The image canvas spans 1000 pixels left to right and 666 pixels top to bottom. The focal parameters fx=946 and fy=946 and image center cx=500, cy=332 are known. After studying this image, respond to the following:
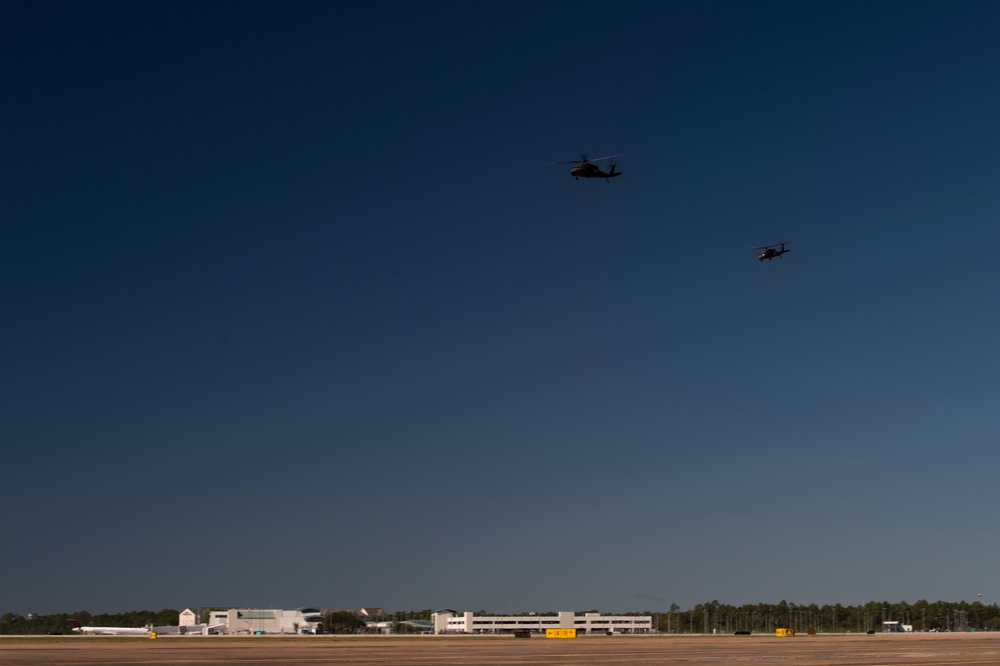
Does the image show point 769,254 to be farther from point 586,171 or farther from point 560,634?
point 560,634

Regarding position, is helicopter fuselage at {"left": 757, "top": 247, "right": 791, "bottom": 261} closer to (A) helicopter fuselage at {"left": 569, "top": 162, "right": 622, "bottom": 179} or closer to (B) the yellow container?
(A) helicopter fuselage at {"left": 569, "top": 162, "right": 622, "bottom": 179}

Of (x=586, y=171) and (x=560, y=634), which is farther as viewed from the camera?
→ (x=560, y=634)

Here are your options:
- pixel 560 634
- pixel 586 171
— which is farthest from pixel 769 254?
pixel 560 634

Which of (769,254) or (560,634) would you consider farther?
(560,634)

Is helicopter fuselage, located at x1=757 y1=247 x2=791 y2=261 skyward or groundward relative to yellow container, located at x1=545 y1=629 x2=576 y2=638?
skyward

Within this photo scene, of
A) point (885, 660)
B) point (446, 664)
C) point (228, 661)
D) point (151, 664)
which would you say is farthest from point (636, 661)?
point (151, 664)

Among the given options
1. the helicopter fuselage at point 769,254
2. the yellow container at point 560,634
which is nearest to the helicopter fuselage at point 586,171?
the helicopter fuselage at point 769,254

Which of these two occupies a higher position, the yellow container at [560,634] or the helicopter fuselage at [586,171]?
the helicopter fuselage at [586,171]

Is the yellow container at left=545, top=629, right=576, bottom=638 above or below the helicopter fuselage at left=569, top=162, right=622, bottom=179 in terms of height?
below

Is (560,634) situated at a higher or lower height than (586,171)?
lower

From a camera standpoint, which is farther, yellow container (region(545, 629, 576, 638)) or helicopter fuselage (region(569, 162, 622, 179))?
yellow container (region(545, 629, 576, 638))

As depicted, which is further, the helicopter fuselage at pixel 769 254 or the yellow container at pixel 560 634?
the yellow container at pixel 560 634

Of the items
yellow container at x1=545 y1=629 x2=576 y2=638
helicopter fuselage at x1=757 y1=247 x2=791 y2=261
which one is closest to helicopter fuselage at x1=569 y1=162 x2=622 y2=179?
helicopter fuselage at x1=757 y1=247 x2=791 y2=261

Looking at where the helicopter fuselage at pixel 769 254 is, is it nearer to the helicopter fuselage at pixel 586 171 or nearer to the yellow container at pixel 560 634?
the helicopter fuselage at pixel 586 171
